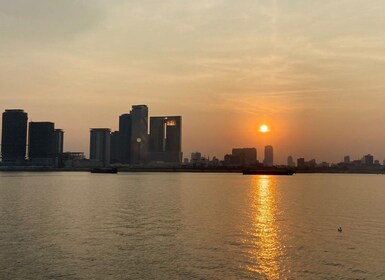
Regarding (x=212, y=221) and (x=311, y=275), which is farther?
(x=212, y=221)

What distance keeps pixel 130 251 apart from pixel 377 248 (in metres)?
33.8

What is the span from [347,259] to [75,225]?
4771 cm

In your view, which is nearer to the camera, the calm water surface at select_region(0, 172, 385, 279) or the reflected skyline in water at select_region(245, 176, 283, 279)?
the calm water surface at select_region(0, 172, 385, 279)

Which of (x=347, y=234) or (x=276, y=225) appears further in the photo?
(x=276, y=225)

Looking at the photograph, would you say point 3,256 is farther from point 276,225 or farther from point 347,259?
point 276,225

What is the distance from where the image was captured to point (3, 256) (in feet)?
170

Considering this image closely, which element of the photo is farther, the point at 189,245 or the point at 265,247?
the point at 189,245

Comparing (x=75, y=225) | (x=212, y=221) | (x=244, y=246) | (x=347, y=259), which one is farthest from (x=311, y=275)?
(x=75, y=225)

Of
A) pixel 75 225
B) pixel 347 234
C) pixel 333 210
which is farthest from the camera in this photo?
pixel 333 210

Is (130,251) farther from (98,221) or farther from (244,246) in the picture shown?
(98,221)

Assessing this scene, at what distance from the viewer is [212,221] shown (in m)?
85.3

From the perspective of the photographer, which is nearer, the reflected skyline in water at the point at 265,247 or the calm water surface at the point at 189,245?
the calm water surface at the point at 189,245

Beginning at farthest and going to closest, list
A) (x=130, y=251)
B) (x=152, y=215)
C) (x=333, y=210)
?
(x=333, y=210) < (x=152, y=215) < (x=130, y=251)

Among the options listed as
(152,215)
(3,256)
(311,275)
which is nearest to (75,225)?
(152,215)
